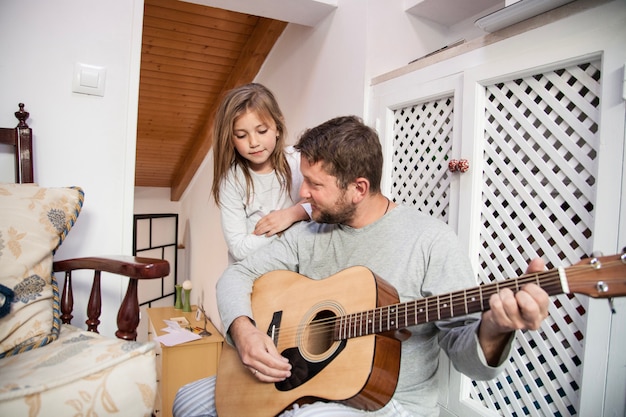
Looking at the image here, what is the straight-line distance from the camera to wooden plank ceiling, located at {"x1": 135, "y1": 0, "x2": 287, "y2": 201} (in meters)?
2.78

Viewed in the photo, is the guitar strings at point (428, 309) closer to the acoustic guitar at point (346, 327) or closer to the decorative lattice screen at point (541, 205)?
the acoustic guitar at point (346, 327)

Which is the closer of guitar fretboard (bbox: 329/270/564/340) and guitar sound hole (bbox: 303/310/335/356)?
guitar fretboard (bbox: 329/270/564/340)

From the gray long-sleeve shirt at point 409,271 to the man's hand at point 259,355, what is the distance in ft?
0.22

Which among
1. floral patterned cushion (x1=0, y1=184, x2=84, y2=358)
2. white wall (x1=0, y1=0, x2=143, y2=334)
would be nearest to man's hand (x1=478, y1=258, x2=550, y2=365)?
floral patterned cushion (x1=0, y1=184, x2=84, y2=358)

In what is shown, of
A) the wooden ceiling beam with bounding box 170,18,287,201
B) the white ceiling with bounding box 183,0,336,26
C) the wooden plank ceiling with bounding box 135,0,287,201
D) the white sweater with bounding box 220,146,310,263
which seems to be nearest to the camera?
the white sweater with bounding box 220,146,310,263

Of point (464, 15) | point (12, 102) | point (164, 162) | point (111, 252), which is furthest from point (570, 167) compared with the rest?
point (164, 162)

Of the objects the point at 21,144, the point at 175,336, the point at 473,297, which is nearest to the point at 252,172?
the point at 21,144

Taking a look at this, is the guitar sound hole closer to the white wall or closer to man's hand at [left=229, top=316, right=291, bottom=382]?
man's hand at [left=229, top=316, right=291, bottom=382]

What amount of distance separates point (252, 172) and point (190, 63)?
1.94 meters

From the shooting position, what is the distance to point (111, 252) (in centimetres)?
168

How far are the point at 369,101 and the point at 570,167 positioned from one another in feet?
3.30

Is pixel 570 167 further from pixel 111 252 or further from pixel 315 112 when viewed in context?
pixel 111 252

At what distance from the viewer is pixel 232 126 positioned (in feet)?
4.84

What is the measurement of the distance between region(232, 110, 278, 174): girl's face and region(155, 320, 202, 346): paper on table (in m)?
2.24
